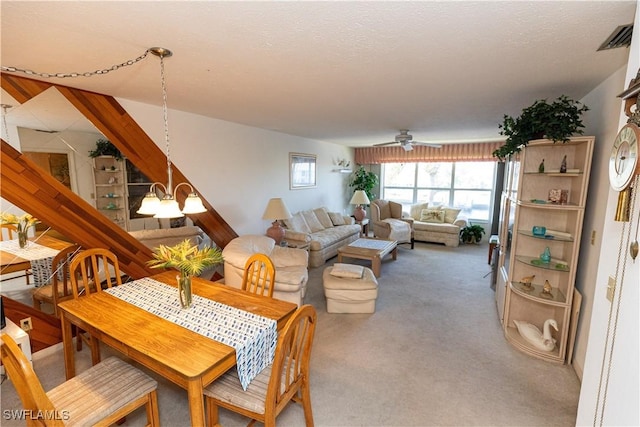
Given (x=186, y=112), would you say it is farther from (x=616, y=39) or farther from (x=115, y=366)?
(x=616, y=39)

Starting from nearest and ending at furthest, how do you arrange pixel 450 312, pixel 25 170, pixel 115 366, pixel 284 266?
1. pixel 115 366
2. pixel 25 170
3. pixel 450 312
4. pixel 284 266

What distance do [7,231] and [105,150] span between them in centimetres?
98

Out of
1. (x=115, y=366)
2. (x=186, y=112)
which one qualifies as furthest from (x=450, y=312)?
(x=186, y=112)

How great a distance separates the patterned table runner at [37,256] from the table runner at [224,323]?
2.58 ft

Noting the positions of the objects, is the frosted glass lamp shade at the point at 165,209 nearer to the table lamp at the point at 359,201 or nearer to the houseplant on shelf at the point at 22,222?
the houseplant on shelf at the point at 22,222

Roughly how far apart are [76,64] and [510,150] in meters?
3.54

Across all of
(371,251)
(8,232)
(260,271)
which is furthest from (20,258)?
(371,251)

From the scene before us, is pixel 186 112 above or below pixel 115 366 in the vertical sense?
above

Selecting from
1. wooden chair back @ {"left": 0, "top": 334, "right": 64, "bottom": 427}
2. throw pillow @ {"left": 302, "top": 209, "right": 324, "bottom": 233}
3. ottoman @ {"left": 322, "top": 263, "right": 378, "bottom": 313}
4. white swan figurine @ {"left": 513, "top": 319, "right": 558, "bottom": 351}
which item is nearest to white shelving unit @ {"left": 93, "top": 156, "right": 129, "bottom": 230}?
wooden chair back @ {"left": 0, "top": 334, "right": 64, "bottom": 427}

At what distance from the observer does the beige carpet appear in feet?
6.29

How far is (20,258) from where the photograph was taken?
2299 mm

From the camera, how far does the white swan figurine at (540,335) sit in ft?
8.33

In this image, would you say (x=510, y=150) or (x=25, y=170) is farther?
(x=510, y=150)

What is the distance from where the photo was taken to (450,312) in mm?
3361
